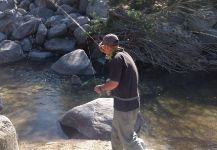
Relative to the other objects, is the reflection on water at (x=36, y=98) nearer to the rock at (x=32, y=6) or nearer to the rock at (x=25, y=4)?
the rock at (x=32, y=6)

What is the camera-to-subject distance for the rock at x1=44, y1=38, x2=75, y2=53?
13.6 metres

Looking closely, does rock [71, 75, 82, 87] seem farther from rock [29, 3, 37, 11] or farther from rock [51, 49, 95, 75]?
rock [29, 3, 37, 11]

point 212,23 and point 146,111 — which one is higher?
point 212,23

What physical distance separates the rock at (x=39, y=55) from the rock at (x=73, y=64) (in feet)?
4.43

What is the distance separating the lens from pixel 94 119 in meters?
8.18

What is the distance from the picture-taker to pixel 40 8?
15.8 meters

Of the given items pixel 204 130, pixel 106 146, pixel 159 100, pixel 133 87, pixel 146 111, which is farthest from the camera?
pixel 159 100

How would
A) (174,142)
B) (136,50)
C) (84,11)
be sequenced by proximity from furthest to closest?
(84,11)
(136,50)
(174,142)

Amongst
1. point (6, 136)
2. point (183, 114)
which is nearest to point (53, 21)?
point (183, 114)

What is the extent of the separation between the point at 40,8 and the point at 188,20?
5830mm

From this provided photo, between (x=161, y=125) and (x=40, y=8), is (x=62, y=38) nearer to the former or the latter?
(x=40, y=8)

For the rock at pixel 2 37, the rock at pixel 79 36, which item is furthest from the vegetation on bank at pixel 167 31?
the rock at pixel 2 37

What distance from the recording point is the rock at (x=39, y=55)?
44.0 ft

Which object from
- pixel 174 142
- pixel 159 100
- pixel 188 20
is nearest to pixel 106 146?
pixel 174 142
